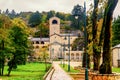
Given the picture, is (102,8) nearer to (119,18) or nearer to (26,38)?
(26,38)

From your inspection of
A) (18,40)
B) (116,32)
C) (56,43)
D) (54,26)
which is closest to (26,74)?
(18,40)

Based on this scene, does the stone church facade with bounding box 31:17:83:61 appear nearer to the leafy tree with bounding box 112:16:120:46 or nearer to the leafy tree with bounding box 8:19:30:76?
the leafy tree with bounding box 112:16:120:46

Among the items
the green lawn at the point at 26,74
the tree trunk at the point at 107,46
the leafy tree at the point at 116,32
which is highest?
the leafy tree at the point at 116,32

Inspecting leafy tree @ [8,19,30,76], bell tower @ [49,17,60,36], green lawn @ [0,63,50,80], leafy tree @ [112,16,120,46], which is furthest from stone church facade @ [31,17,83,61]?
leafy tree @ [8,19,30,76]

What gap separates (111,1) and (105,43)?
2288mm

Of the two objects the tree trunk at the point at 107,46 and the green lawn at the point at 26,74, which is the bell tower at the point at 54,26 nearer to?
the green lawn at the point at 26,74

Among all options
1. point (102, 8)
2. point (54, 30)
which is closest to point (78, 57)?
point (54, 30)

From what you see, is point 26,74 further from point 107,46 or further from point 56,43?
point 56,43

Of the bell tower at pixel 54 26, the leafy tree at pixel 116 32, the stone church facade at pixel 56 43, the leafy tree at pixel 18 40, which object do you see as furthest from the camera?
the bell tower at pixel 54 26

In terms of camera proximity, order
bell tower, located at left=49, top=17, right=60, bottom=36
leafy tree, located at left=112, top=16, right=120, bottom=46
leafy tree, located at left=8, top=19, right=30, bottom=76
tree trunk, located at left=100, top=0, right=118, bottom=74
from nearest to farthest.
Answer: tree trunk, located at left=100, top=0, right=118, bottom=74
leafy tree, located at left=8, top=19, right=30, bottom=76
leafy tree, located at left=112, top=16, right=120, bottom=46
bell tower, located at left=49, top=17, right=60, bottom=36

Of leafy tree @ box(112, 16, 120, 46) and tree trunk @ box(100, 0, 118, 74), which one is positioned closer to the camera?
tree trunk @ box(100, 0, 118, 74)

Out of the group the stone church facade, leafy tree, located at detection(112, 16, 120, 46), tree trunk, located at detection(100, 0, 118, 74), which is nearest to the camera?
tree trunk, located at detection(100, 0, 118, 74)

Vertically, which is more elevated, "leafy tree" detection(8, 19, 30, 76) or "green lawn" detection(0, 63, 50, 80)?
"leafy tree" detection(8, 19, 30, 76)

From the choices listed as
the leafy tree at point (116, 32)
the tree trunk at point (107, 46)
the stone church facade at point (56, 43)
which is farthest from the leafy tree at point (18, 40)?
the stone church facade at point (56, 43)
